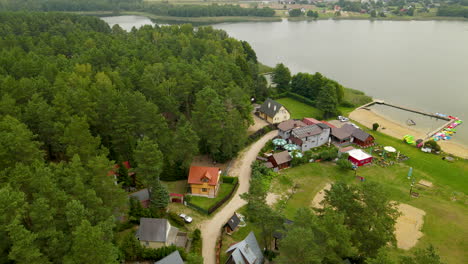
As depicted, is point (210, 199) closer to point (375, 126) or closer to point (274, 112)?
point (274, 112)

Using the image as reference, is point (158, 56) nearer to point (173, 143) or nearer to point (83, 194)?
point (173, 143)

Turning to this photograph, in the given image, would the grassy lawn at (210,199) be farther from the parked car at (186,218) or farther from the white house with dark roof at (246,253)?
the white house with dark roof at (246,253)

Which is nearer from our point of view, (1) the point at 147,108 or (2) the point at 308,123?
(1) the point at 147,108

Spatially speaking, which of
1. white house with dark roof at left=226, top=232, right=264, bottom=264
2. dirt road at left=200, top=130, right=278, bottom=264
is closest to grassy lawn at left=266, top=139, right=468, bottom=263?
dirt road at left=200, top=130, right=278, bottom=264

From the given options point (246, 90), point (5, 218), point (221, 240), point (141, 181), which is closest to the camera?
point (5, 218)

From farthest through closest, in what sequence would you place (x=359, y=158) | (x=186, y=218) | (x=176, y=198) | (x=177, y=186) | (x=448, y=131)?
1. (x=448, y=131)
2. (x=359, y=158)
3. (x=177, y=186)
4. (x=176, y=198)
5. (x=186, y=218)

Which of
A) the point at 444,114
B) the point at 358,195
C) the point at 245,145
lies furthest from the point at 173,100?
the point at 444,114

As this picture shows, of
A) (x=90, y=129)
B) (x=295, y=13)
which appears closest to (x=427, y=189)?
(x=90, y=129)
